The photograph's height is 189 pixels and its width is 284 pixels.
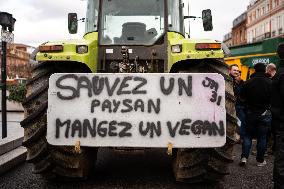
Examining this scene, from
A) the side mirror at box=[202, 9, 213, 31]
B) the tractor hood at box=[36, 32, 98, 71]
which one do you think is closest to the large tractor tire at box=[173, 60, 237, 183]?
the tractor hood at box=[36, 32, 98, 71]

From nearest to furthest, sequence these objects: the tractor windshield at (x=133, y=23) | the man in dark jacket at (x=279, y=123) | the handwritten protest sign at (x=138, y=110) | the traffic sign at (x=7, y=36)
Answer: the handwritten protest sign at (x=138, y=110)
the man in dark jacket at (x=279, y=123)
the tractor windshield at (x=133, y=23)
the traffic sign at (x=7, y=36)

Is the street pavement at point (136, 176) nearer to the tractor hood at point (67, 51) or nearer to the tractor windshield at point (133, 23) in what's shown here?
the tractor hood at point (67, 51)

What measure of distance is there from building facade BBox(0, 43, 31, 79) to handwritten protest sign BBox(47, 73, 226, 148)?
8490 centimetres

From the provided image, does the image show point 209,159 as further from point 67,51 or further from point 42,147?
point 67,51

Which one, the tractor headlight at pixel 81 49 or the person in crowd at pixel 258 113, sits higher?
the tractor headlight at pixel 81 49

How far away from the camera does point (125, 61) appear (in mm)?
5141

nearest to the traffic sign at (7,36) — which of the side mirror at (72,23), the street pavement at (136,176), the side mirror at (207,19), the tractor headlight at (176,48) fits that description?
the side mirror at (72,23)

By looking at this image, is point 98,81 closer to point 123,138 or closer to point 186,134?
point 123,138

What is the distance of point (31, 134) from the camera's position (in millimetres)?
4395

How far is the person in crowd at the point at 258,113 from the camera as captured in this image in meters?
6.78

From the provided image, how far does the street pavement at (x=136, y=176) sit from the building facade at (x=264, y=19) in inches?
1978

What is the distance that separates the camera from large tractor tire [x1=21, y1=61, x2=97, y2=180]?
4375 millimetres

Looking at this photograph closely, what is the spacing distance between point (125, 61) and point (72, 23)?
161 centimetres

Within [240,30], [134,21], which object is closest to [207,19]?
[134,21]
